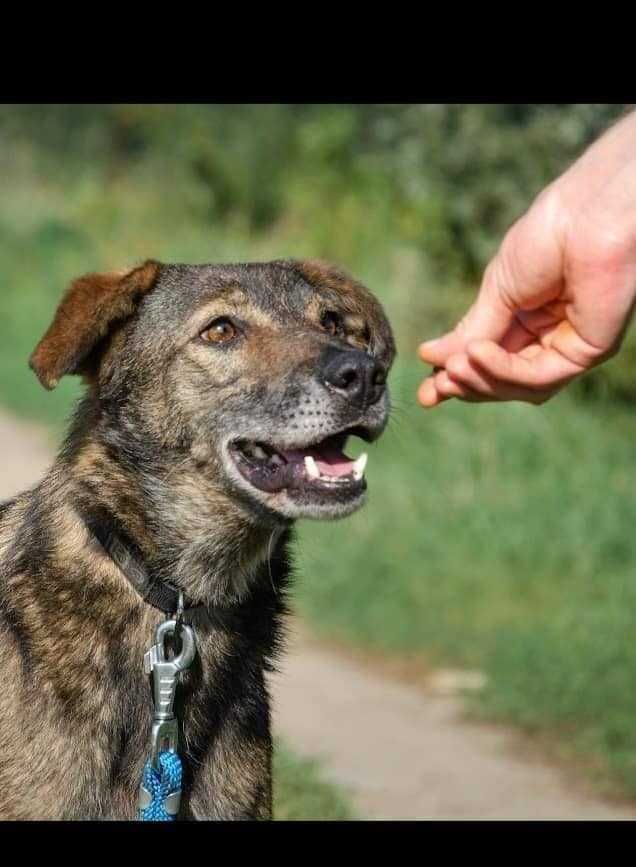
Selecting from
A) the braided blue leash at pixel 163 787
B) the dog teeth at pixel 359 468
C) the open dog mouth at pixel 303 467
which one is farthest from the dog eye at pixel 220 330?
the braided blue leash at pixel 163 787

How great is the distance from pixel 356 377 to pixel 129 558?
0.83m

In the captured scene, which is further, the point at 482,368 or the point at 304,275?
the point at 304,275

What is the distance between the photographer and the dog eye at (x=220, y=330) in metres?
4.57

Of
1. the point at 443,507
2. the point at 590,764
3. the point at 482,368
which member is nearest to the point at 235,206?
the point at 443,507

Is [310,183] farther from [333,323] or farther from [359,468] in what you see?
[359,468]

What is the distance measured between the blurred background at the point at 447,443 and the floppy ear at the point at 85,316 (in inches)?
41.6

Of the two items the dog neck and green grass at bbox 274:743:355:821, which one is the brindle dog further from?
green grass at bbox 274:743:355:821

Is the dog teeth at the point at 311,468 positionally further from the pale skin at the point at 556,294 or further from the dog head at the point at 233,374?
the pale skin at the point at 556,294

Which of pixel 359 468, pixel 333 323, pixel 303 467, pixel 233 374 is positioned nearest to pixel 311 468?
pixel 303 467

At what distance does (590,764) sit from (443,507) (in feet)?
9.82

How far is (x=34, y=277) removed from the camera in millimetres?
17469

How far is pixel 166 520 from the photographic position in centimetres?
438

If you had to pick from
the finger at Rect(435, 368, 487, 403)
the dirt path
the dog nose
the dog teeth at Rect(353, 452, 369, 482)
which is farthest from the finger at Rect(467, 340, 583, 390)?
the dirt path

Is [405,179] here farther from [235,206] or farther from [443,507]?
[235,206]
